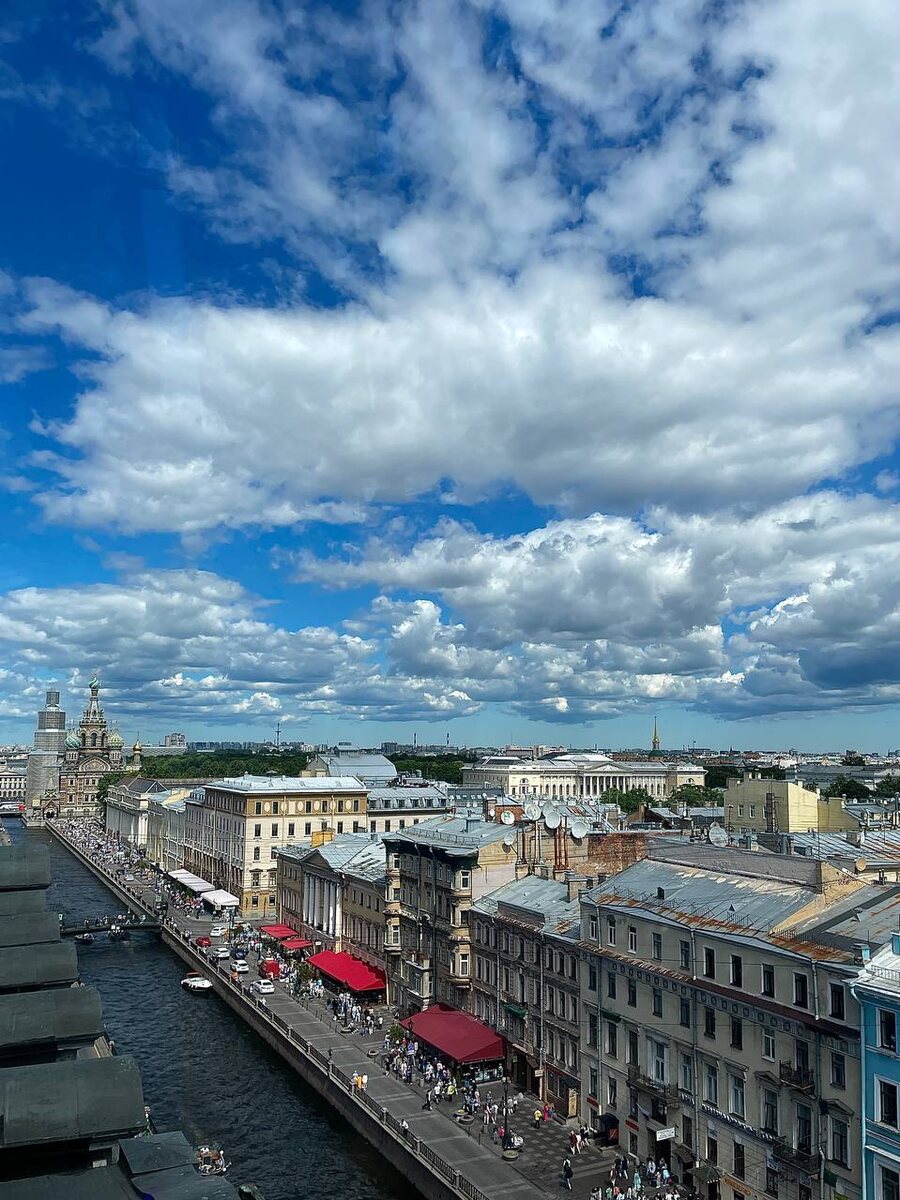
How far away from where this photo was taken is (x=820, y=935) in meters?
36.2

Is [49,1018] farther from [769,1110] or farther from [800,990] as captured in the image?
[769,1110]

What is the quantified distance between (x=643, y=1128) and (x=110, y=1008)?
46.1 meters

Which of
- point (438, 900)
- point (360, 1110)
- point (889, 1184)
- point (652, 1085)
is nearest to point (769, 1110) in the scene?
point (889, 1184)

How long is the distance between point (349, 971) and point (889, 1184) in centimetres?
4613

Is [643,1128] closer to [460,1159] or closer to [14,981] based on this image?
[460,1159]

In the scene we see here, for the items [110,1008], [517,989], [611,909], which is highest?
[611,909]

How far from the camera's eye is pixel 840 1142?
33.4 m

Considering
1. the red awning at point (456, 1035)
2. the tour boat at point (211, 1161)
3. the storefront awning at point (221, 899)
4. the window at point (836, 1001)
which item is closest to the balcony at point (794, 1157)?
the window at point (836, 1001)

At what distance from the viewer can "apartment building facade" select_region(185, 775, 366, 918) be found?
108062 mm

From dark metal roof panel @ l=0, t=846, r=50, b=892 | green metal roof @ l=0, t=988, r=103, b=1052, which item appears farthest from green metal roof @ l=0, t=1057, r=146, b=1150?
dark metal roof panel @ l=0, t=846, r=50, b=892

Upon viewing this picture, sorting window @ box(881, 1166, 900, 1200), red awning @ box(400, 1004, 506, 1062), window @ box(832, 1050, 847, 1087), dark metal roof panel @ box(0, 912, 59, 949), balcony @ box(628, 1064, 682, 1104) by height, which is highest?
dark metal roof panel @ box(0, 912, 59, 949)

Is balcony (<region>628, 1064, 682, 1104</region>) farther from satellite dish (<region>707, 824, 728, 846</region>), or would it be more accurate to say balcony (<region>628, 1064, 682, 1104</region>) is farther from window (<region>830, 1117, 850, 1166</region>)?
satellite dish (<region>707, 824, 728, 846</region>)

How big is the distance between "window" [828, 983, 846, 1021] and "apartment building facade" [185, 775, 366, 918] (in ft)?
236

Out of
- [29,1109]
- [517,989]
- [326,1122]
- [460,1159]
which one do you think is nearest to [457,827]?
[517,989]
